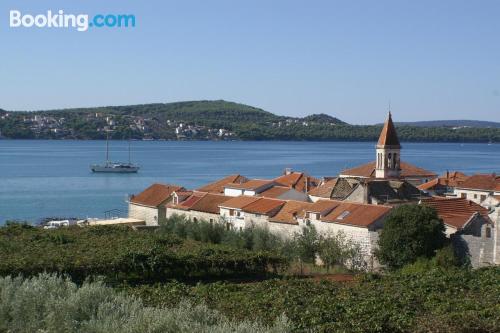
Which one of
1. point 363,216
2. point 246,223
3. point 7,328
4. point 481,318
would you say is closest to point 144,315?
point 7,328

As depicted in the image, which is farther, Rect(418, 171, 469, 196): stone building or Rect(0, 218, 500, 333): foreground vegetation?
Rect(418, 171, 469, 196): stone building

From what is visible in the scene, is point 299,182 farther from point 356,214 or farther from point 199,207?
point 356,214

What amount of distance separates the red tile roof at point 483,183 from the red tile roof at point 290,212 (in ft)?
68.7

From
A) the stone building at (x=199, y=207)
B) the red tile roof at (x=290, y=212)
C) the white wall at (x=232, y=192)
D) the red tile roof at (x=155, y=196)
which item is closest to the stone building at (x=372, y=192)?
the red tile roof at (x=290, y=212)

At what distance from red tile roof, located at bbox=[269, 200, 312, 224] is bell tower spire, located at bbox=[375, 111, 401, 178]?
43.4 feet

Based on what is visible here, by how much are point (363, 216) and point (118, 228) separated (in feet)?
40.6

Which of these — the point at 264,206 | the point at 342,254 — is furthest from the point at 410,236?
the point at 264,206

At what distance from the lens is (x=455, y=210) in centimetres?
3675

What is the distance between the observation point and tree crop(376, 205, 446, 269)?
3122 centimetres

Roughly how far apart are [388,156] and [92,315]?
134 ft

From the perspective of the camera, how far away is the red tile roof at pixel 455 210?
3412 cm

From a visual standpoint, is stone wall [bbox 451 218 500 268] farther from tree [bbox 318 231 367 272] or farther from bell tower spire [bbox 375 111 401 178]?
bell tower spire [bbox 375 111 401 178]

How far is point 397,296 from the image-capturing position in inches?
789

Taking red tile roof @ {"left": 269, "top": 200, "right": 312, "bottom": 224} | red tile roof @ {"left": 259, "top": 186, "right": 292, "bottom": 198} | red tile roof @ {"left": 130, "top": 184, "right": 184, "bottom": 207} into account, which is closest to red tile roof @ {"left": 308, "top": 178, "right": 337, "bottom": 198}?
red tile roof @ {"left": 259, "top": 186, "right": 292, "bottom": 198}
